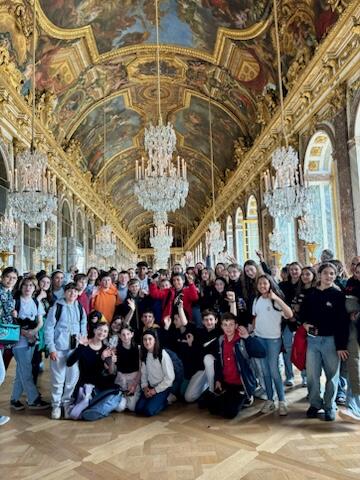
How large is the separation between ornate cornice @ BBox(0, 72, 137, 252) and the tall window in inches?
110

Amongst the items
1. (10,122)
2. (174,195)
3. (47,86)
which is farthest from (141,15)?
(174,195)

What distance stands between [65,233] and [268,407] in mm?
13712

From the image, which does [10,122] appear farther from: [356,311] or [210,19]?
[356,311]

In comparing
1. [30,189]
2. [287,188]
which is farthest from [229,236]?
[30,189]

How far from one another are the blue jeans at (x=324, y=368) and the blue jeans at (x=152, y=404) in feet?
5.41

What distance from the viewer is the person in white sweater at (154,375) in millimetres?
4457

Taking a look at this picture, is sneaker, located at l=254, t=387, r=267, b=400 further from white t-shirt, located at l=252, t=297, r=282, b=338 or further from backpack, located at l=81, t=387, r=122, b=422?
backpack, located at l=81, t=387, r=122, b=422

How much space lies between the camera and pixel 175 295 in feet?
19.2

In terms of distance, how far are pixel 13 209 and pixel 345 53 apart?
749 centimetres

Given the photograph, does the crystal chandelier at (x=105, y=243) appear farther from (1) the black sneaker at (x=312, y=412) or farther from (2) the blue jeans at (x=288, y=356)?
(1) the black sneaker at (x=312, y=412)

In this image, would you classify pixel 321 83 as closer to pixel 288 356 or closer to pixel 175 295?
pixel 175 295

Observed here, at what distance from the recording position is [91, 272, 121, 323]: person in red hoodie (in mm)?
6016

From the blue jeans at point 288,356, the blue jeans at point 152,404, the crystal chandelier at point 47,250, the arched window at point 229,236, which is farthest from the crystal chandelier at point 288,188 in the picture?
the arched window at point 229,236

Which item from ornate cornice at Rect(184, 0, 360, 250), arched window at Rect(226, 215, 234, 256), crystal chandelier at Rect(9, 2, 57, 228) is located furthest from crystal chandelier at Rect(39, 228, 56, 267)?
arched window at Rect(226, 215, 234, 256)
